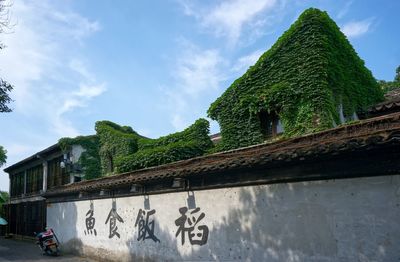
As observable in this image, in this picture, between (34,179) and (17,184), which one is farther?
(17,184)

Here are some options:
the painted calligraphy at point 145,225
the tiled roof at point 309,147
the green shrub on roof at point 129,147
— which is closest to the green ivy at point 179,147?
the green shrub on roof at point 129,147

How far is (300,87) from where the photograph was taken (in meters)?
12.1

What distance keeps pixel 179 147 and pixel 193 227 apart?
529 cm

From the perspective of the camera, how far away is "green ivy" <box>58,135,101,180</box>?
75.6ft

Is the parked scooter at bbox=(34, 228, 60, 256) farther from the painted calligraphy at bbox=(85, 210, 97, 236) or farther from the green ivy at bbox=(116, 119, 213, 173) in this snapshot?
the green ivy at bbox=(116, 119, 213, 173)

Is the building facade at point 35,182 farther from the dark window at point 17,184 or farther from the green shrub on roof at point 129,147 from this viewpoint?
the green shrub on roof at point 129,147

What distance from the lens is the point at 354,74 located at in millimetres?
14000

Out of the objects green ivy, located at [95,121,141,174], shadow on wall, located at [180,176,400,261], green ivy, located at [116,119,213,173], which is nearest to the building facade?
green ivy, located at [95,121,141,174]

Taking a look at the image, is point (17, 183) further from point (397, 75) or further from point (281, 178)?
point (397, 75)

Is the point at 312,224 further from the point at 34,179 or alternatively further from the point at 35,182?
the point at 34,179

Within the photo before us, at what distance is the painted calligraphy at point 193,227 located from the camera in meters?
9.92

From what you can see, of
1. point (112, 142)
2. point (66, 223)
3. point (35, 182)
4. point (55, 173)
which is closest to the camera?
point (66, 223)

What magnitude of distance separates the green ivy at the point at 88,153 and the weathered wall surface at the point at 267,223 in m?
9.61

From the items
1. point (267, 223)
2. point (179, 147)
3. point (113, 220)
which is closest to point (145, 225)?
point (113, 220)
